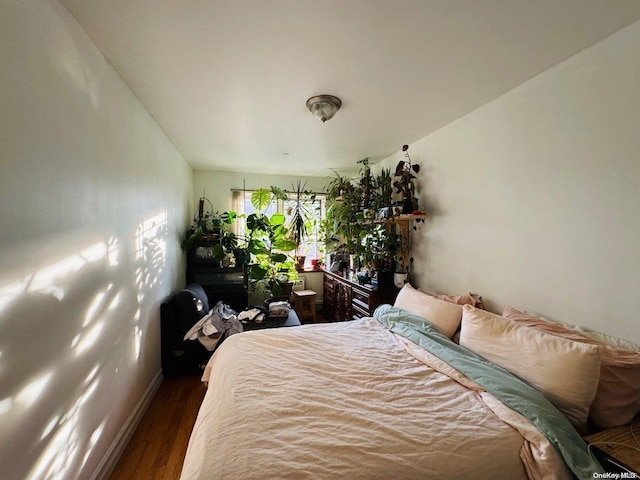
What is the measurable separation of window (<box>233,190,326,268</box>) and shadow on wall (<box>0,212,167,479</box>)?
7.93 feet

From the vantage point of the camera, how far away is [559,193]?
1615 mm

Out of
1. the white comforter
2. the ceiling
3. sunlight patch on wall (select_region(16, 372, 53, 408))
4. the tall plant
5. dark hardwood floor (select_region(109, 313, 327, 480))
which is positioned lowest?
dark hardwood floor (select_region(109, 313, 327, 480))

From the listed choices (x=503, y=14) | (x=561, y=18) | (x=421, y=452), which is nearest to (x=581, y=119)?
(x=561, y=18)

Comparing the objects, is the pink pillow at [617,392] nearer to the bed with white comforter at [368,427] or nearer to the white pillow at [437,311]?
the bed with white comforter at [368,427]

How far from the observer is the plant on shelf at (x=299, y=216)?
3984 millimetres

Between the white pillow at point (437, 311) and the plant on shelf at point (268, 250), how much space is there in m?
1.87

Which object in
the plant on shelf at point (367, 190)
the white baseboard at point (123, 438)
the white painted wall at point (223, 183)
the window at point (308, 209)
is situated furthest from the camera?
the window at point (308, 209)

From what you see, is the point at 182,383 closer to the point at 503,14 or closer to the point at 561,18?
the point at 503,14

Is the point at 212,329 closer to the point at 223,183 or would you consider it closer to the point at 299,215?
the point at 299,215

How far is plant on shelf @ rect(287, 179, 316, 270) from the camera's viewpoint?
13.1 feet

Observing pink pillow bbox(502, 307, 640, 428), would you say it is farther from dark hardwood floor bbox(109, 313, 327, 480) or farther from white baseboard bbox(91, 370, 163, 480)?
white baseboard bbox(91, 370, 163, 480)

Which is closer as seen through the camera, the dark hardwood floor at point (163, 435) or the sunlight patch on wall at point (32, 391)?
the sunlight patch on wall at point (32, 391)

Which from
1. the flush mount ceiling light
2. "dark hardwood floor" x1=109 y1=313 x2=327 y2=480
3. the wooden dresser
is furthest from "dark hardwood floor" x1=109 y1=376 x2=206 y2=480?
the flush mount ceiling light

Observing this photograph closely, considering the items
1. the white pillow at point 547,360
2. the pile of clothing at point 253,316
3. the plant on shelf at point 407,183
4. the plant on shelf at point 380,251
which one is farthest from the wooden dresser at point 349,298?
the white pillow at point 547,360
